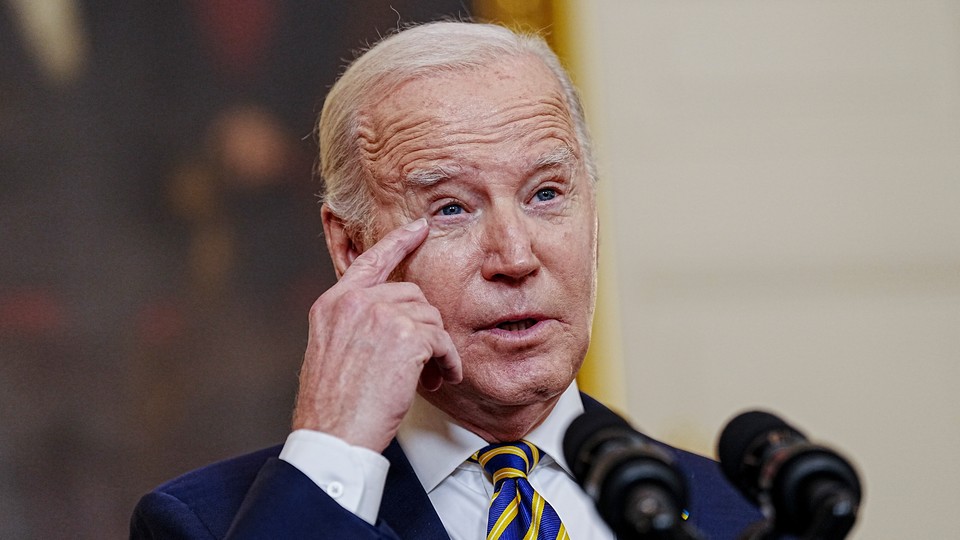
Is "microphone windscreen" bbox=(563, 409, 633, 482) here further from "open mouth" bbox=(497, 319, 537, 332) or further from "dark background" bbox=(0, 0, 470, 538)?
"dark background" bbox=(0, 0, 470, 538)

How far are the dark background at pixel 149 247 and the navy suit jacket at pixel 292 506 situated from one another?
39.1 inches

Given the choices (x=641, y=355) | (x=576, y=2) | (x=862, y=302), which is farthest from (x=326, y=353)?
(x=862, y=302)

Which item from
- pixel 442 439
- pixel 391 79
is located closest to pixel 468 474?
pixel 442 439

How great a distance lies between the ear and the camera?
1.97m

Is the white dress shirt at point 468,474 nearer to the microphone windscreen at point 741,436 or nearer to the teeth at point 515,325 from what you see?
the teeth at point 515,325

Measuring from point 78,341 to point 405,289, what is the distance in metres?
1.49

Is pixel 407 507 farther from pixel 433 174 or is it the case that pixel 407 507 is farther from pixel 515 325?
pixel 433 174

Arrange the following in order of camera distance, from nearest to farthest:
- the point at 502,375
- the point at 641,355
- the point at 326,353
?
the point at 326,353 → the point at 502,375 → the point at 641,355

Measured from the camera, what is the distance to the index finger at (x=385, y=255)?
1.68m

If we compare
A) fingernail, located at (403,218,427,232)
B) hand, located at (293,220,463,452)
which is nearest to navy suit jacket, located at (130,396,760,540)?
hand, located at (293,220,463,452)

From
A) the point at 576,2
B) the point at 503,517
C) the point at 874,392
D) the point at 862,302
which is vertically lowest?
the point at 874,392

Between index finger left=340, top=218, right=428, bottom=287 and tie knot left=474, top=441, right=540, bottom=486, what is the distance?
333 mm

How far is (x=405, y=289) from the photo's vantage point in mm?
1655

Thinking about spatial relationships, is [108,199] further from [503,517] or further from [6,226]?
[503,517]
